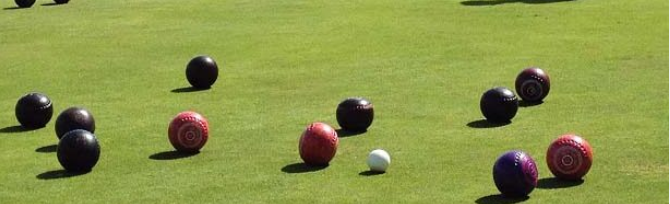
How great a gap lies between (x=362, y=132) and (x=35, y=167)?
4.77 metres

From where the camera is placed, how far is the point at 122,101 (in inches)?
949

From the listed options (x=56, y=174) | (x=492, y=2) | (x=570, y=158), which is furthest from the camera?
(x=492, y=2)

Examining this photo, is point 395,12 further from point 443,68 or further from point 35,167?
point 35,167

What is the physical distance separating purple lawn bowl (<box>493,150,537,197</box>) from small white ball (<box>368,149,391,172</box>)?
2.16 meters

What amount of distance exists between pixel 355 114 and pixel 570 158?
4.63 m

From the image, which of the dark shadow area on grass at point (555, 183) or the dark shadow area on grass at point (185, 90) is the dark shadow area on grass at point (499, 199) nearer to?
the dark shadow area on grass at point (555, 183)

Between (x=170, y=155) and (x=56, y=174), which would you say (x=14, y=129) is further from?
(x=56, y=174)

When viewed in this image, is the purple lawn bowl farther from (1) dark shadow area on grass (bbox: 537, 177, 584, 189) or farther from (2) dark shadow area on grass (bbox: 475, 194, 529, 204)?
(1) dark shadow area on grass (bbox: 537, 177, 584, 189)

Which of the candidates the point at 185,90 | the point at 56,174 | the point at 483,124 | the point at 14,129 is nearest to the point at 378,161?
the point at 483,124

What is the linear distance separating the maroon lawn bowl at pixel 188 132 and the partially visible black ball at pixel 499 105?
4.43m

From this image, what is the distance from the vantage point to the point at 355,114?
63.3 ft

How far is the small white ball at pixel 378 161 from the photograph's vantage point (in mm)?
16516

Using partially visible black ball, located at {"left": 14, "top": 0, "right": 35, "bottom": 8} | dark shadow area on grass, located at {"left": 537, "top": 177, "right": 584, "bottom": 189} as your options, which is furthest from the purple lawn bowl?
partially visible black ball, located at {"left": 14, "top": 0, "right": 35, "bottom": 8}

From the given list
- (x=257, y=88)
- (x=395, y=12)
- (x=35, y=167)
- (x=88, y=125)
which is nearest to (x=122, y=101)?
(x=257, y=88)
